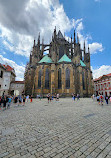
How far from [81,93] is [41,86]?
13.5 meters

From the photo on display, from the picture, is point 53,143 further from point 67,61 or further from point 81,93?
point 67,61

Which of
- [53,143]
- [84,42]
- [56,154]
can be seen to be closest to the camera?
[56,154]

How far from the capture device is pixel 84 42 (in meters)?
37.1

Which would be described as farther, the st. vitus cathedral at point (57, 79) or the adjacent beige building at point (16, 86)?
the adjacent beige building at point (16, 86)

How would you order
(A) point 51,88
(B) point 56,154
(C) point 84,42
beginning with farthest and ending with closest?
(C) point 84,42 → (A) point 51,88 → (B) point 56,154

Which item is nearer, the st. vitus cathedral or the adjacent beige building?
the st. vitus cathedral

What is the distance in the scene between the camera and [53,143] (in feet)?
7.04

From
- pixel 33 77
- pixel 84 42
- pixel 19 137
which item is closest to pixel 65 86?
pixel 33 77

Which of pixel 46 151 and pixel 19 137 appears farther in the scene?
pixel 19 137

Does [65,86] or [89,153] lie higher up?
[65,86]

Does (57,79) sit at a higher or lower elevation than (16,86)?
higher

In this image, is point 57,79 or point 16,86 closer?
point 57,79

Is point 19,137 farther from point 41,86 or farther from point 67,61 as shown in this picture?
point 67,61

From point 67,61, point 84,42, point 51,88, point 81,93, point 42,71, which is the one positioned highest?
point 84,42
